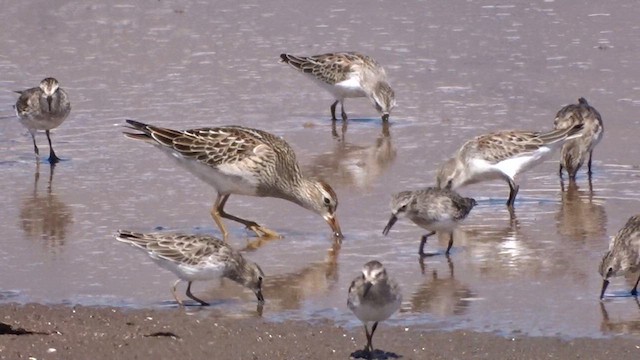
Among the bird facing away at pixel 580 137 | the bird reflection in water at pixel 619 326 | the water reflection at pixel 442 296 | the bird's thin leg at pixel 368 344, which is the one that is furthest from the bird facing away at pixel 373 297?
the bird facing away at pixel 580 137

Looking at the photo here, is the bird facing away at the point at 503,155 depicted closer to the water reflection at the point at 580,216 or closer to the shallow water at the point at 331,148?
the shallow water at the point at 331,148

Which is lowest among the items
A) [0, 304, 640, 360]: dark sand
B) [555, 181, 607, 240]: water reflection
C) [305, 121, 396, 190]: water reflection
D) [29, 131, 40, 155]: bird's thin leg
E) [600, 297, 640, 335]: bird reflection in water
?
[29, 131, 40, 155]: bird's thin leg

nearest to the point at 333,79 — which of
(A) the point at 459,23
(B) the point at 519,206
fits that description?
(A) the point at 459,23

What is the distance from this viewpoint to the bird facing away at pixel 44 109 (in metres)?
14.8

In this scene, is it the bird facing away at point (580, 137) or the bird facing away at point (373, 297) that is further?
the bird facing away at point (580, 137)

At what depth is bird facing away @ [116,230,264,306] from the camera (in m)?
10.3

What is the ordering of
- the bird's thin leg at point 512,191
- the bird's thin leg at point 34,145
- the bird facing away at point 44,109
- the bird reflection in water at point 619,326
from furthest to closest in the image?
1. the bird's thin leg at point 34,145
2. the bird facing away at point 44,109
3. the bird's thin leg at point 512,191
4. the bird reflection in water at point 619,326

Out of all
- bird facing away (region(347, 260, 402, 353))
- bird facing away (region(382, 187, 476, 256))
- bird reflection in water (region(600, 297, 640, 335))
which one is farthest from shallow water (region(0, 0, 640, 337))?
bird facing away (region(347, 260, 402, 353))

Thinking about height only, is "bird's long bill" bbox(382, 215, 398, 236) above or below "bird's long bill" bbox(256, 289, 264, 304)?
above

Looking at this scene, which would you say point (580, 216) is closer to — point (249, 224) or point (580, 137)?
point (580, 137)

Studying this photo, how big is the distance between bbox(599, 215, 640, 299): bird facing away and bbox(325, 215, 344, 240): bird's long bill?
2366 mm

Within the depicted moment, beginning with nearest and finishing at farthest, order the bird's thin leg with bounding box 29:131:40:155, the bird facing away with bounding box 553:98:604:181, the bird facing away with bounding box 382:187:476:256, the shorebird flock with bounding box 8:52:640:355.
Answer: the shorebird flock with bounding box 8:52:640:355 → the bird facing away with bounding box 382:187:476:256 → the bird facing away with bounding box 553:98:604:181 → the bird's thin leg with bounding box 29:131:40:155

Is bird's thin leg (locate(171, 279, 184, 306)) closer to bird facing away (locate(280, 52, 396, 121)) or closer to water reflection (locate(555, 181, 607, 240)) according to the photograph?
water reflection (locate(555, 181, 607, 240))

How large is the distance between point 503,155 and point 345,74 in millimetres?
3870
